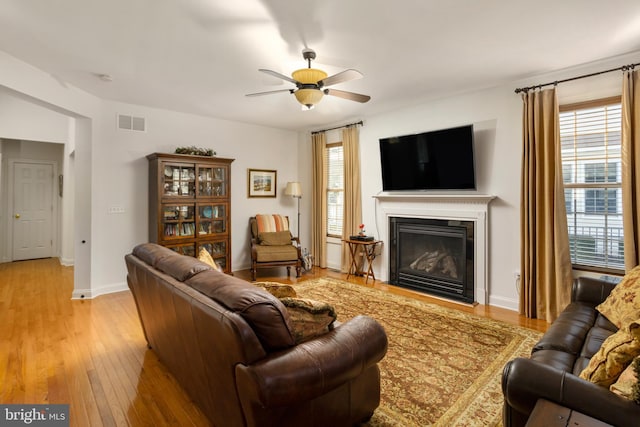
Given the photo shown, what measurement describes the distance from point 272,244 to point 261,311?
166 inches

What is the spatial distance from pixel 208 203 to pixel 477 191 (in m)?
3.87

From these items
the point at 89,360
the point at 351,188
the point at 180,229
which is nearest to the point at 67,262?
the point at 180,229

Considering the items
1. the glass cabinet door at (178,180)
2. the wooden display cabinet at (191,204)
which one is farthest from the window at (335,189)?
the glass cabinet door at (178,180)

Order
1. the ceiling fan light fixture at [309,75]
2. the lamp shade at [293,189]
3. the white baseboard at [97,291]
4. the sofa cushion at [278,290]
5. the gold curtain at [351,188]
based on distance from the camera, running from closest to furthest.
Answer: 1. the sofa cushion at [278,290]
2. the ceiling fan light fixture at [309,75]
3. the white baseboard at [97,291]
4. the gold curtain at [351,188]
5. the lamp shade at [293,189]

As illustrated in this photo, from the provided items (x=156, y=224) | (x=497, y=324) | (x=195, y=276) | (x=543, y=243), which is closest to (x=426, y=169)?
(x=543, y=243)

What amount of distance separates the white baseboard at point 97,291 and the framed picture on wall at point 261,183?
2448 millimetres

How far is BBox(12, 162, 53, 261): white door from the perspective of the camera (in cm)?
661

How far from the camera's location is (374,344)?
5.58 ft

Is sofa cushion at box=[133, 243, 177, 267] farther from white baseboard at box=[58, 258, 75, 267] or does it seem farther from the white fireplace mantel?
white baseboard at box=[58, 258, 75, 267]

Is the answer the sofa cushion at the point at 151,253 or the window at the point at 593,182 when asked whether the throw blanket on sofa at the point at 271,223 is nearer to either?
the sofa cushion at the point at 151,253

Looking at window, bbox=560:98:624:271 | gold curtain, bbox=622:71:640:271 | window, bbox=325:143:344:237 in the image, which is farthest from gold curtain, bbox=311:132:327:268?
gold curtain, bbox=622:71:640:271

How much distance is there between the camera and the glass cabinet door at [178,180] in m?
4.70

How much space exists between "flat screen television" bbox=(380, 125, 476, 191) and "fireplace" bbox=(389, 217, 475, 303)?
20.7 inches

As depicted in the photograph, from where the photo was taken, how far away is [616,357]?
129cm
